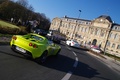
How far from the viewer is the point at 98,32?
84.4m

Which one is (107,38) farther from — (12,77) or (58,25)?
(12,77)

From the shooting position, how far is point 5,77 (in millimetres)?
6129

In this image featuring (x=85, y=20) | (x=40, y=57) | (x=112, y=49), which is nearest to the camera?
(x=40, y=57)

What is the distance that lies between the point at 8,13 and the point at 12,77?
52609 mm

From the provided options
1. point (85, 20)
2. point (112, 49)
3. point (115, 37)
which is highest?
point (85, 20)

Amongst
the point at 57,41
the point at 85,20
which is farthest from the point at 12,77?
the point at 85,20

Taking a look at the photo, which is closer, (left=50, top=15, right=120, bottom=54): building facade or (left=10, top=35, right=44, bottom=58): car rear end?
(left=10, top=35, right=44, bottom=58): car rear end

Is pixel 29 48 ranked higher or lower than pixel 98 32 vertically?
lower

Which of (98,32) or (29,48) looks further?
(98,32)

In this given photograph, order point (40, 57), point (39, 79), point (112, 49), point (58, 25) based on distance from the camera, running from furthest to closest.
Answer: point (58, 25) → point (112, 49) → point (40, 57) → point (39, 79)

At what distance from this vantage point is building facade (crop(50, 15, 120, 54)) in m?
79.6

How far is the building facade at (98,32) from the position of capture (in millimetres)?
79625

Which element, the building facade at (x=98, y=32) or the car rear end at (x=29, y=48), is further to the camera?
the building facade at (x=98, y=32)

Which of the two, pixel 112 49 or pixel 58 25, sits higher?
pixel 58 25
